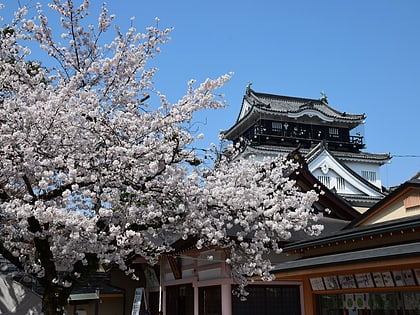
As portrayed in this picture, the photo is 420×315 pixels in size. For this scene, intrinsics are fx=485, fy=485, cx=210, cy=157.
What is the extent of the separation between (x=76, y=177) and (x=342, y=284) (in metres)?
5.93

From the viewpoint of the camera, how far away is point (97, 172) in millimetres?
7234

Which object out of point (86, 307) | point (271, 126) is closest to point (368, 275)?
point (86, 307)

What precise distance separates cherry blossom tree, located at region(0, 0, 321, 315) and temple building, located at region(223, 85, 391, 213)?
28395mm

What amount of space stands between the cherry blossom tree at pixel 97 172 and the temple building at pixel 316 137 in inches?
1118

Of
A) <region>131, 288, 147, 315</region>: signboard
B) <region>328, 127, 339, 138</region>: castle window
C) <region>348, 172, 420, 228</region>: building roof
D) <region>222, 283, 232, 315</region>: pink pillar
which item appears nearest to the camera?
<region>348, 172, 420, 228</region>: building roof

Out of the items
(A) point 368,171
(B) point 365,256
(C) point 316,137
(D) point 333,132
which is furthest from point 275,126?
(B) point 365,256

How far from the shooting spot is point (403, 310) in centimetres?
865

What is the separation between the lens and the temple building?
37125 mm

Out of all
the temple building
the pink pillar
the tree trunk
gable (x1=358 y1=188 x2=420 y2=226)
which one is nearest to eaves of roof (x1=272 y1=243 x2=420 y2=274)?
gable (x1=358 y1=188 x2=420 y2=226)

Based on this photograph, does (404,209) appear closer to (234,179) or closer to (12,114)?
(234,179)

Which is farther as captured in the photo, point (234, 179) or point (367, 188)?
point (367, 188)

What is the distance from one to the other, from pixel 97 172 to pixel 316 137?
119 ft

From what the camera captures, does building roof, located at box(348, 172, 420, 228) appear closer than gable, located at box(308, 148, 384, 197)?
Yes

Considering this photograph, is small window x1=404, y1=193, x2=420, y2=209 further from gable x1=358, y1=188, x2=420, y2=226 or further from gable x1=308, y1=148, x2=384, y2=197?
gable x1=308, y1=148, x2=384, y2=197
